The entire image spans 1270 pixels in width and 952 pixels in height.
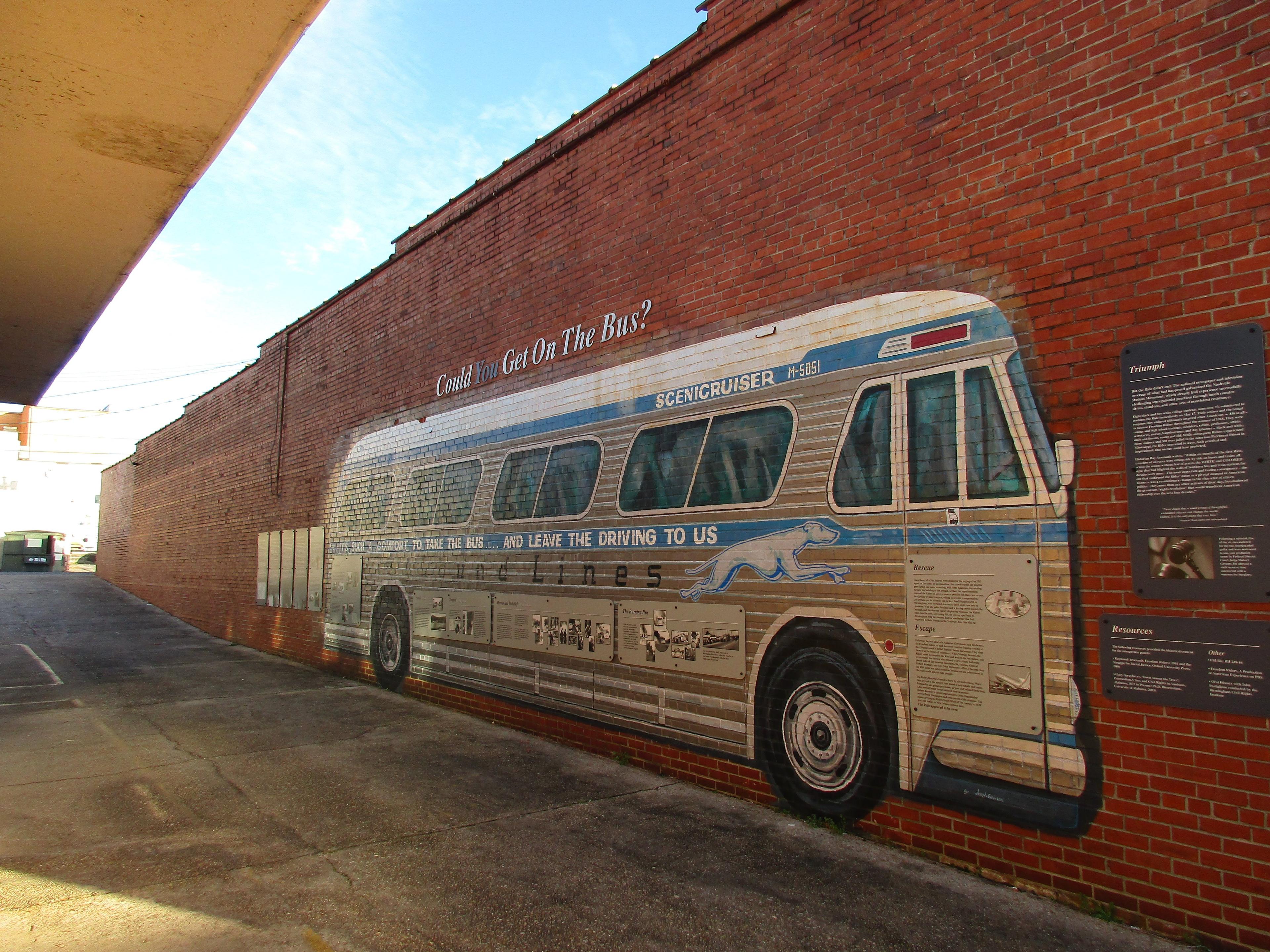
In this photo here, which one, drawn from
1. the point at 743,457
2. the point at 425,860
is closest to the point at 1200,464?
the point at 743,457

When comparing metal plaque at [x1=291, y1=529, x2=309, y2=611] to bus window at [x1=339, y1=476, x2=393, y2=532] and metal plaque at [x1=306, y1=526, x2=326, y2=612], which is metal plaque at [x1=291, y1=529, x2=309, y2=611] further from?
bus window at [x1=339, y1=476, x2=393, y2=532]

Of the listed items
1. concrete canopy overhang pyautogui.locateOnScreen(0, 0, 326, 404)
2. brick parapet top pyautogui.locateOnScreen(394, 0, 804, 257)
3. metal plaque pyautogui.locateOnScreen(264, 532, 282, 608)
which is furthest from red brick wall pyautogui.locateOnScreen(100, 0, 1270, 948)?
metal plaque pyautogui.locateOnScreen(264, 532, 282, 608)

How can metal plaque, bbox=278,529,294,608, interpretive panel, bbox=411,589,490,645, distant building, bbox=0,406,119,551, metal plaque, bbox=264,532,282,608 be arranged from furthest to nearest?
distant building, bbox=0,406,119,551 < metal plaque, bbox=264,532,282,608 < metal plaque, bbox=278,529,294,608 < interpretive panel, bbox=411,589,490,645

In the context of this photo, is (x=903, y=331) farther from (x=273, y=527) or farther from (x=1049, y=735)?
(x=273, y=527)

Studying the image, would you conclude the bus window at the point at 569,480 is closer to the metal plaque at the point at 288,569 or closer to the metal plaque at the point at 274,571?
the metal plaque at the point at 288,569

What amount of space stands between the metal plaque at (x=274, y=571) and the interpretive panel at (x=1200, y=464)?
42.9ft

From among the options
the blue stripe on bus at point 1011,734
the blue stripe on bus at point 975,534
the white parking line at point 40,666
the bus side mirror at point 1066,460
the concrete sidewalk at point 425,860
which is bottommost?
the white parking line at point 40,666

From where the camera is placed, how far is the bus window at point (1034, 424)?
3.98 m

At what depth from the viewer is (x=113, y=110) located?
543 cm

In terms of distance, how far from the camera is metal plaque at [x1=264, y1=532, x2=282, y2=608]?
13.4 meters

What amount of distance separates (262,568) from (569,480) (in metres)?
Result: 9.66

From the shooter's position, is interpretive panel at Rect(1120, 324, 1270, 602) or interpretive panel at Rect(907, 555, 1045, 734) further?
interpretive panel at Rect(907, 555, 1045, 734)

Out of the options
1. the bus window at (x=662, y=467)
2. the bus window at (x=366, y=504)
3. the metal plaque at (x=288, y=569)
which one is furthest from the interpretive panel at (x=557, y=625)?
the metal plaque at (x=288, y=569)

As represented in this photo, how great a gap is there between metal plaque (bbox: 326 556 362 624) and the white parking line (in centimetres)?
359
